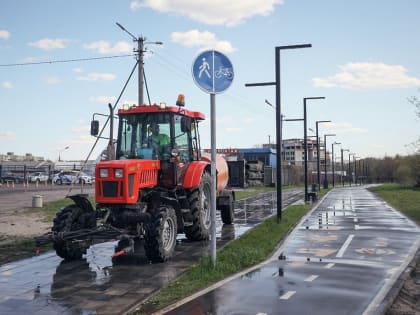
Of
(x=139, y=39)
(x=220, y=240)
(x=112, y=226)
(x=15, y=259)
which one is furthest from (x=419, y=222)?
(x=139, y=39)

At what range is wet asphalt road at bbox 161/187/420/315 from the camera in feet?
22.0

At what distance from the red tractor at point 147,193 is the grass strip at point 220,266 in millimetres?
1077

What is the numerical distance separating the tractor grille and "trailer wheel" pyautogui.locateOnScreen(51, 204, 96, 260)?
0.69 meters

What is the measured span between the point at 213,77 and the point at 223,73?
0.70ft

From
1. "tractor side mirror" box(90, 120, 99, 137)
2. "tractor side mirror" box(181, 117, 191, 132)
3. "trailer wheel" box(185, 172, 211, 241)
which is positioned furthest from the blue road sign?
"trailer wheel" box(185, 172, 211, 241)

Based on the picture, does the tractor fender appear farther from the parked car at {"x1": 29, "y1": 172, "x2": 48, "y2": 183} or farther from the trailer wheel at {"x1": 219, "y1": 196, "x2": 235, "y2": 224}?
the parked car at {"x1": 29, "y1": 172, "x2": 48, "y2": 183}

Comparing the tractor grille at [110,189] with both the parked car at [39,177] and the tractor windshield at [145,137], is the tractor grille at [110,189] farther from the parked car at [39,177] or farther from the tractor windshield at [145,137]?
the parked car at [39,177]

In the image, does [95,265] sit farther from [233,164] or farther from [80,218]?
[233,164]

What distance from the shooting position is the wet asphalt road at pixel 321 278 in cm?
670

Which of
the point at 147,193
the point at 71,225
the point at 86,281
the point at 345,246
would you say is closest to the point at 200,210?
the point at 147,193

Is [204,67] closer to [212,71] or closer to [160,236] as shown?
[212,71]

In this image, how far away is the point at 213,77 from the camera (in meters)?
9.09

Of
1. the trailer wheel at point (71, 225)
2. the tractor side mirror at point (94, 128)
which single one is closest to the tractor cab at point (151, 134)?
the tractor side mirror at point (94, 128)

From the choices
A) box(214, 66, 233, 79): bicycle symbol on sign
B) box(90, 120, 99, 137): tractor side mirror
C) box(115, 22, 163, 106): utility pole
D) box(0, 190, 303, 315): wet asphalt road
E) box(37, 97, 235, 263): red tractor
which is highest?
box(115, 22, 163, 106): utility pole
